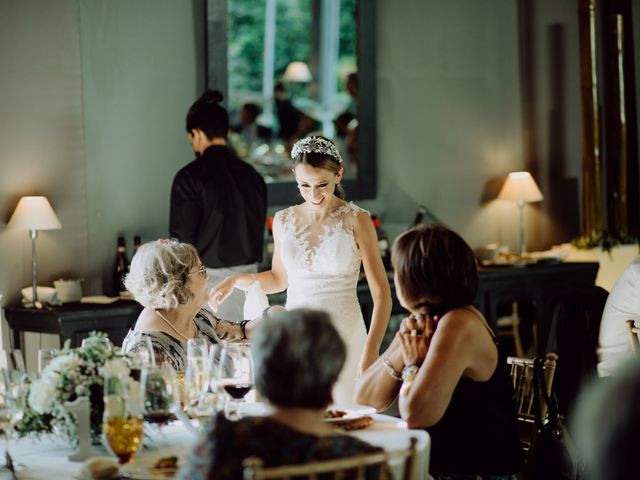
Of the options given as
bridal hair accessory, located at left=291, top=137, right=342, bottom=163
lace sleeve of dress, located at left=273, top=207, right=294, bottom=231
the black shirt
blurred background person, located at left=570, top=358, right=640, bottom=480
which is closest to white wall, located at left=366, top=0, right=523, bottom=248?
the black shirt

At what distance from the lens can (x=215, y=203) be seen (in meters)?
5.27

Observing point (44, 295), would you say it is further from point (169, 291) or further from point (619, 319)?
point (619, 319)

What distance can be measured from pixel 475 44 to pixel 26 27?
3311 millimetres

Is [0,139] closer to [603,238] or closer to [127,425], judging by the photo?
[127,425]

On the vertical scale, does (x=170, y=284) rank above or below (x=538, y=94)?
below

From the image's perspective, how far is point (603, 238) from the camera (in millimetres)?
7543

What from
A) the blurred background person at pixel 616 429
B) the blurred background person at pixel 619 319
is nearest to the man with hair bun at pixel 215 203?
the blurred background person at pixel 619 319

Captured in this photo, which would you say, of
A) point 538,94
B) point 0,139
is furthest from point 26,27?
point 538,94

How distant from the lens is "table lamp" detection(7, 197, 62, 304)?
5.21m

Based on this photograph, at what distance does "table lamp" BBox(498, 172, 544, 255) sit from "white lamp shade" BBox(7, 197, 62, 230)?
3.27m

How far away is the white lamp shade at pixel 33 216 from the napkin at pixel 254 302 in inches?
59.0

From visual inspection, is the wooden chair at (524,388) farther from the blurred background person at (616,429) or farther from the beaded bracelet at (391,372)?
the blurred background person at (616,429)

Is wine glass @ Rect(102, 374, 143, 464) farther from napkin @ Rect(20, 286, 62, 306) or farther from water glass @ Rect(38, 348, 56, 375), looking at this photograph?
napkin @ Rect(20, 286, 62, 306)

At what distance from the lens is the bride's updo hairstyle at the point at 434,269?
2.72 meters
